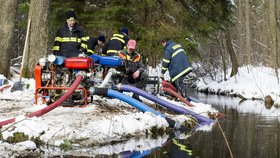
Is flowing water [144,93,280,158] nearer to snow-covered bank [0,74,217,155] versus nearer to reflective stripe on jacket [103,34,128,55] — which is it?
snow-covered bank [0,74,217,155]

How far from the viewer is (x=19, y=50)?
3500 cm

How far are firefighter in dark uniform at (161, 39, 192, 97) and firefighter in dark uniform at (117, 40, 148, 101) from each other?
1967mm

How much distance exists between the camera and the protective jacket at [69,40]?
34.7 feet

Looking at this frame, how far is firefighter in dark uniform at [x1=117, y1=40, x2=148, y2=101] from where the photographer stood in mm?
10094

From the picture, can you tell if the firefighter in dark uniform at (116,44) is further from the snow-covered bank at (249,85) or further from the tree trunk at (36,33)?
the snow-covered bank at (249,85)

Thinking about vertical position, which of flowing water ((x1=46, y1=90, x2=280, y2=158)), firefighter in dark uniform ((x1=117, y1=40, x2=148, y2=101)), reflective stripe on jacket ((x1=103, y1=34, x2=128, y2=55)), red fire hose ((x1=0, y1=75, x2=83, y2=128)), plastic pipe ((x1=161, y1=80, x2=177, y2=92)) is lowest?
flowing water ((x1=46, y1=90, x2=280, y2=158))

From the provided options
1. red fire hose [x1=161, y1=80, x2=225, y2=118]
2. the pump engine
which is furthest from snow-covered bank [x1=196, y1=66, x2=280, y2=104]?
the pump engine

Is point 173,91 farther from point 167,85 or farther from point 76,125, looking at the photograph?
point 76,125

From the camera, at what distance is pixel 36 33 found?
12320mm

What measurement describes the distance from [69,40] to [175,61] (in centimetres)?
317

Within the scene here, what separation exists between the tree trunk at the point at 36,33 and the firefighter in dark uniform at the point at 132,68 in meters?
2.95

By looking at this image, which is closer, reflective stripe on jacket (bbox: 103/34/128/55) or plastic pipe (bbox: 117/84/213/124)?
plastic pipe (bbox: 117/84/213/124)

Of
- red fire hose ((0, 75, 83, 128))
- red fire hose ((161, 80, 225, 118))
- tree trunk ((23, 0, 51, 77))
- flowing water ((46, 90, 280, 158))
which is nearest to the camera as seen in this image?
flowing water ((46, 90, 280, 158))

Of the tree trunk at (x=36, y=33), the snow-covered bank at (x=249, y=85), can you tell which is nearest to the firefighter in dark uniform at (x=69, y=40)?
the tree trunk at (x=36, y=33)
